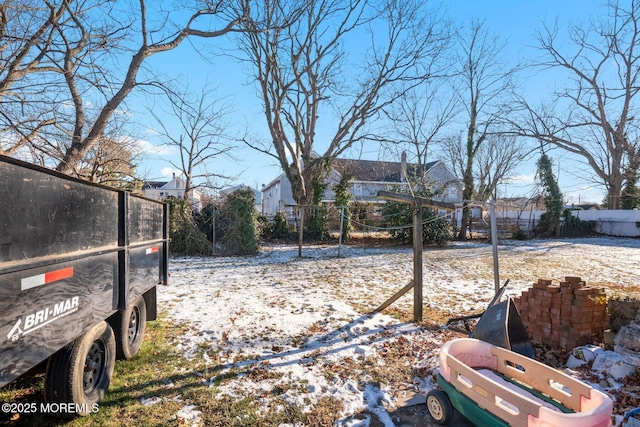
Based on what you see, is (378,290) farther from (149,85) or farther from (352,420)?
(149,85)

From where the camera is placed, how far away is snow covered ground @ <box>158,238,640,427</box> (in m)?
3.14

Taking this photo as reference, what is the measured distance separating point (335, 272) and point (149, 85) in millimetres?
6338

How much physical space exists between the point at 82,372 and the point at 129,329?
4.38 ft

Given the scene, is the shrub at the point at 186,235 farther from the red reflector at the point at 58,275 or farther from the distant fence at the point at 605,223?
the distant fence at the point at 605,223

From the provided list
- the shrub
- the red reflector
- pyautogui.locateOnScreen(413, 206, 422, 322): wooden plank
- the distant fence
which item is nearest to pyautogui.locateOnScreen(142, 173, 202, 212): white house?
the shrub

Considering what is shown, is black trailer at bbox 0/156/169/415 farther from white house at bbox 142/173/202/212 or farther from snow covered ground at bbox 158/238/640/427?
white house at bbox 142/173/202/212

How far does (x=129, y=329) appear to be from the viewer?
11.6 feet

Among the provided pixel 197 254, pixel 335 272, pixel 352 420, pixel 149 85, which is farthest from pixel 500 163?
pixel 352 420

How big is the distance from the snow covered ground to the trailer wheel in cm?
35

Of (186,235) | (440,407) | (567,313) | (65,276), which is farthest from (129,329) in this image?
(186,235)

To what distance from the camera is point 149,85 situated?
7.27 m

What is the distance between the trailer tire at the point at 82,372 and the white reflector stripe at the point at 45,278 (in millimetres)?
628

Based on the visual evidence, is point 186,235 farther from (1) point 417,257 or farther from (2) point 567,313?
(2) point 567,313

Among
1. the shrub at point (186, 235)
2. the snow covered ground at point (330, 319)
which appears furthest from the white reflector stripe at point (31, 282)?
the shrub at point (186, 235)
